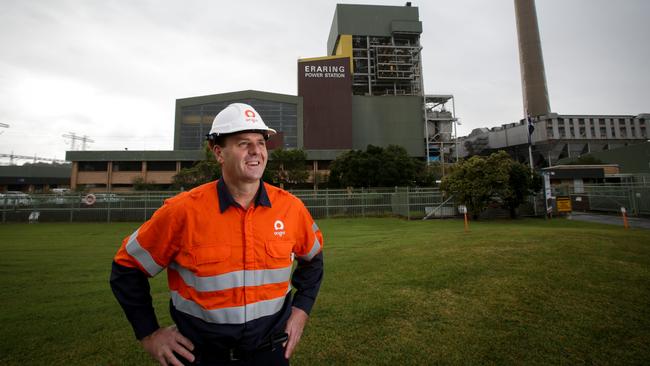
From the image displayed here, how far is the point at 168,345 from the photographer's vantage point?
68.6 inches

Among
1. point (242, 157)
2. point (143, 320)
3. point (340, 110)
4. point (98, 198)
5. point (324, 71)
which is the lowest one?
point (143, 320)

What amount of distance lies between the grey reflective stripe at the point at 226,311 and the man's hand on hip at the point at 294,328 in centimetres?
24

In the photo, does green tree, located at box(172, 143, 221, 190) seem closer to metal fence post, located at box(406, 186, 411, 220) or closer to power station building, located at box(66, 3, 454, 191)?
power station building, located at box(66, 3, 454, 191)

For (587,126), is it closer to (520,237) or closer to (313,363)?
(520,237)

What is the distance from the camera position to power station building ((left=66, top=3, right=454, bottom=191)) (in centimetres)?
5141

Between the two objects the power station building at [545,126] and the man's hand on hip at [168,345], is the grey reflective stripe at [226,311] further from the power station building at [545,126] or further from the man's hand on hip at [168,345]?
the power station building at [545,126]

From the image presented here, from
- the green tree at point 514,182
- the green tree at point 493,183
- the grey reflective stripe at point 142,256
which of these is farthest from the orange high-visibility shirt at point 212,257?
the green tree at point 514,182

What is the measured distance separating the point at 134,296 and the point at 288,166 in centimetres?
4141

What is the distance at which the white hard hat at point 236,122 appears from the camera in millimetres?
1876

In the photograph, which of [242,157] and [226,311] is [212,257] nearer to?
[226,311]

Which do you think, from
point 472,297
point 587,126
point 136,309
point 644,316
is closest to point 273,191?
point 136,309

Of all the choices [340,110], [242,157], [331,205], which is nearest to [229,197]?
[242,157]

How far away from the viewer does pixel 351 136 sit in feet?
195

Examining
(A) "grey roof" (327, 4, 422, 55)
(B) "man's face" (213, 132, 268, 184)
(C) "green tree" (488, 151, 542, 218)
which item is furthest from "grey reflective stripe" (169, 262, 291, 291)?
(A) "grey roof" (327, 4, 422, 55)
